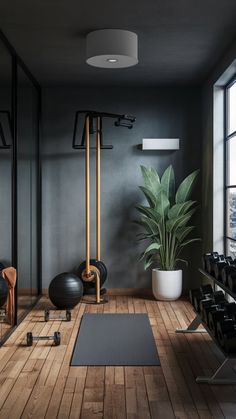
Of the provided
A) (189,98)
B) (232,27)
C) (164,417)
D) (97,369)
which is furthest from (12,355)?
(189,98)

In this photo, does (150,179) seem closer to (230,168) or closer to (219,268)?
(230,168)

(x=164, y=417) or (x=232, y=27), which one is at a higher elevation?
(x=232, y=27)

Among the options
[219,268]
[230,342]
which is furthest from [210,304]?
[230,342]

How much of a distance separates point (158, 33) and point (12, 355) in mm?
2770

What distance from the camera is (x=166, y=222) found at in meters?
6.05

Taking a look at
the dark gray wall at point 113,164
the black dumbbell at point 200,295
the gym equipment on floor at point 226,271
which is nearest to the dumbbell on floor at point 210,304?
the black dumbbell at point 200,295

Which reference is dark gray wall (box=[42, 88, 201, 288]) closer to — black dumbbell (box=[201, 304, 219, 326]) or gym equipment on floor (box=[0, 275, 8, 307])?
gym equipment on floor (box=[0, 275, 8, 307])

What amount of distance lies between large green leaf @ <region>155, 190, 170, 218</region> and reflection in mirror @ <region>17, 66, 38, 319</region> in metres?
1.39

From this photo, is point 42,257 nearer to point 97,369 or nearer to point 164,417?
point 97,369

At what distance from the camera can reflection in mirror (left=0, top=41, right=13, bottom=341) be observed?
432 cm

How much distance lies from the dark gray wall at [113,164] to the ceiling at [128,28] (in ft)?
1.91

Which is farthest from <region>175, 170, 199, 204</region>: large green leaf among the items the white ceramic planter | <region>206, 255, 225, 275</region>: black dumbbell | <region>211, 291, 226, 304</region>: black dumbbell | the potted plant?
<region>211, 291, 226, 304</region>: black dumbbell

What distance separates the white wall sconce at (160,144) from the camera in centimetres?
643

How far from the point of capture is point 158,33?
4375 mm
